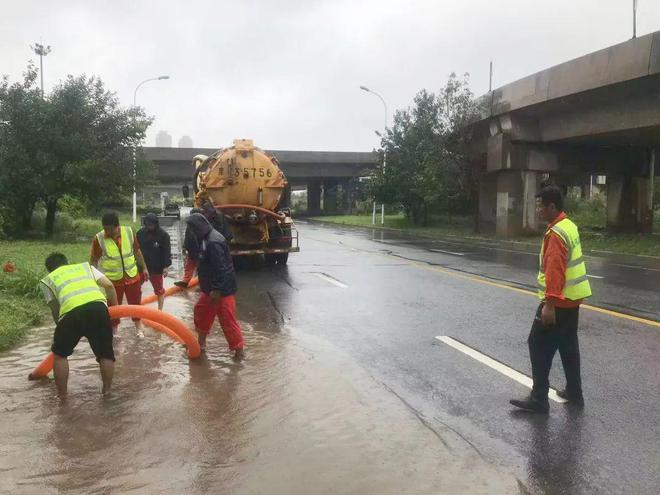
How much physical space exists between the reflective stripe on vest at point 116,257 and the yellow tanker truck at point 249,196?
6.70m

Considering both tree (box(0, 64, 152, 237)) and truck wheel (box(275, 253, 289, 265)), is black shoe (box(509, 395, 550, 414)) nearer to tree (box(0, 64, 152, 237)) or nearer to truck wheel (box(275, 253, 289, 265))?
truck wheel (box(275, 253, 289, 265))

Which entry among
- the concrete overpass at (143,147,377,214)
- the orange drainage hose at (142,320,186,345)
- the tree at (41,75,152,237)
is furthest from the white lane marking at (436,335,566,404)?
the concrete overpass at (143,147,377,214)

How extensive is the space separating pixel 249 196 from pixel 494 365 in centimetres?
975

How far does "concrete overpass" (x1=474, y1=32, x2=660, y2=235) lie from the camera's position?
1905 centimetres

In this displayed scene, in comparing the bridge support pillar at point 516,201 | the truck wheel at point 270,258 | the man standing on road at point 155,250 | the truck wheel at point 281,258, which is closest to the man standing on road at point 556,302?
the man standing on road at point 155,250

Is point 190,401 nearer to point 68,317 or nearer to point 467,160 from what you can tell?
point 68,317

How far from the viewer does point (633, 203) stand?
2750cm

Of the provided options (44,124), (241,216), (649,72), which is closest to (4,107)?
(44,124)

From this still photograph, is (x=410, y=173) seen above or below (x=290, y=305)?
above

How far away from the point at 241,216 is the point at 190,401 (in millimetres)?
9726

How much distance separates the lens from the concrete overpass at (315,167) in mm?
51219

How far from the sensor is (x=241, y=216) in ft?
48.6

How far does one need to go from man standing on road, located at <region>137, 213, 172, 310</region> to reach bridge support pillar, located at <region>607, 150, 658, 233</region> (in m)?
24.0

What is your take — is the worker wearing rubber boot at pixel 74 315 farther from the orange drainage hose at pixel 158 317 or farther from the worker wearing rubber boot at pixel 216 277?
the worker wearing rubber boot at pixel 216 277
